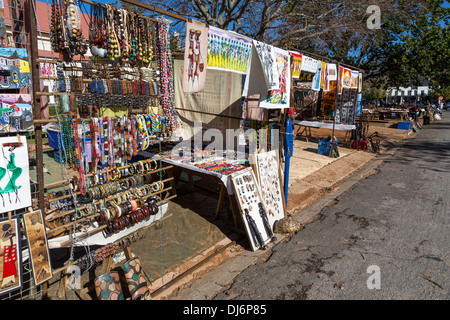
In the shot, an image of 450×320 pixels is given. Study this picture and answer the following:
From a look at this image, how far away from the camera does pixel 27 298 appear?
10.6 feet

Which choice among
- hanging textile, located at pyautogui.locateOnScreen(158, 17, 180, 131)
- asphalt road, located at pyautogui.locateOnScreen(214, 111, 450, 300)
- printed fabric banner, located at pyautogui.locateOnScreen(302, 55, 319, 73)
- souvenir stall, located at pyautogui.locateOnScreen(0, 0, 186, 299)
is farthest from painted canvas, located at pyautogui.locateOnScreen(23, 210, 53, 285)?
printed fabric banner, located at pyautogui.locateOnScreen(302, 55, 319, 73)

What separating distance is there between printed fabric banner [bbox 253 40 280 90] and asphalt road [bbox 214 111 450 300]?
2751mm

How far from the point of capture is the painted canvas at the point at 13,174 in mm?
2838

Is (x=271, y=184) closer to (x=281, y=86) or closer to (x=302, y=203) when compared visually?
(x=302, y=203)

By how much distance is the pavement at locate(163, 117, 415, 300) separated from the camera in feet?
12.2

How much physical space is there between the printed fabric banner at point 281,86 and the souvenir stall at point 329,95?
1.73 meters

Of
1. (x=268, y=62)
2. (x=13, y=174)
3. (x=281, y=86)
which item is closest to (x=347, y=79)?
(x=281, y=86)

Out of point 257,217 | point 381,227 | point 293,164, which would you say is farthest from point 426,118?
point 257,217

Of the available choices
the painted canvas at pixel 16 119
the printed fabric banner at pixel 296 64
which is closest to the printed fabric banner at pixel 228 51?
the printed fabric banner at pixel 296 64

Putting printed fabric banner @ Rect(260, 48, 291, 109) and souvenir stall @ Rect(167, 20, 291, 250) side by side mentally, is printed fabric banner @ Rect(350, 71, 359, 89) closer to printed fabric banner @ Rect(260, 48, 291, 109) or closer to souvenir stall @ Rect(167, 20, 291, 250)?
souvenir stall @ Rect(167, 20, 291, 250)

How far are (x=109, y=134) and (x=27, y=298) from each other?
7.04ft

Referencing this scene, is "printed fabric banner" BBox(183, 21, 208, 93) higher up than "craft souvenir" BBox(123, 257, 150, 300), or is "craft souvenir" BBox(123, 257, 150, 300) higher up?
"printed fabric banner" BBox(183, 21, 208, 93)

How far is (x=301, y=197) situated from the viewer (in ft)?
22.7

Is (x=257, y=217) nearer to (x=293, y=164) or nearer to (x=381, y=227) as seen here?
(x=381, y=227)
